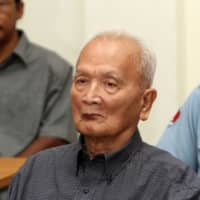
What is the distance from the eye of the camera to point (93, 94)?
4.73ft

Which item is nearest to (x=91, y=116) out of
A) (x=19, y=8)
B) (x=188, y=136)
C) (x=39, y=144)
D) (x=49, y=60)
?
(x=188, y=136)

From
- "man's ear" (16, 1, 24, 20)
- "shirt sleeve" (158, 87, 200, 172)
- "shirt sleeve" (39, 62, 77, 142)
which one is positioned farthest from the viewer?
"man's ear" (16, 1, 24, 20)

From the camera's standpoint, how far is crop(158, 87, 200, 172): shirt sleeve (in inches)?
80.8

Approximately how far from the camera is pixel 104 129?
4.78ft

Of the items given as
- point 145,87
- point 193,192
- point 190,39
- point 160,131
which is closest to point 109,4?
point 190,39

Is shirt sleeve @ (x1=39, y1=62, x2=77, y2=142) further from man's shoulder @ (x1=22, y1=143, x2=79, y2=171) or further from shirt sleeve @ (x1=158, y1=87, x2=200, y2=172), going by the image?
man's shoulder @ (x1=22, y1=143, x2=79, y2=171)

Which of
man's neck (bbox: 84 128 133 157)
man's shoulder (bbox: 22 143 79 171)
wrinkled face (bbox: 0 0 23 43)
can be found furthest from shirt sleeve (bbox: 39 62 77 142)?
man's neck (bbox: 84 128 133 157)

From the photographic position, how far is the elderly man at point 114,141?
1.44 m

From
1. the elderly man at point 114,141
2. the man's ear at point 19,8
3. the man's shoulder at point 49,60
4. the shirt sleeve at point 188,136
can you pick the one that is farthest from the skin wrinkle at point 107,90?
the man's ear at point 19,8

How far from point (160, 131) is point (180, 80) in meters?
0.25

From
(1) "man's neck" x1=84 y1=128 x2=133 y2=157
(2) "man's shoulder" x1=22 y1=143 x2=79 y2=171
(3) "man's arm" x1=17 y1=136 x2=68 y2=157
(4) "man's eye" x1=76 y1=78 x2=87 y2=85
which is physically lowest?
(3) "man's arm" x1=17 y1=136 x2=68 y2=157

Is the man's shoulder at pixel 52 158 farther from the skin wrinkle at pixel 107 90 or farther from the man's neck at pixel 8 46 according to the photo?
the man's neck at pixel 8 46

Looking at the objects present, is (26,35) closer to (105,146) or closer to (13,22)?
(13,22)

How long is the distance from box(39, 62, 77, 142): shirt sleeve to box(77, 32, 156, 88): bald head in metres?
1.22
